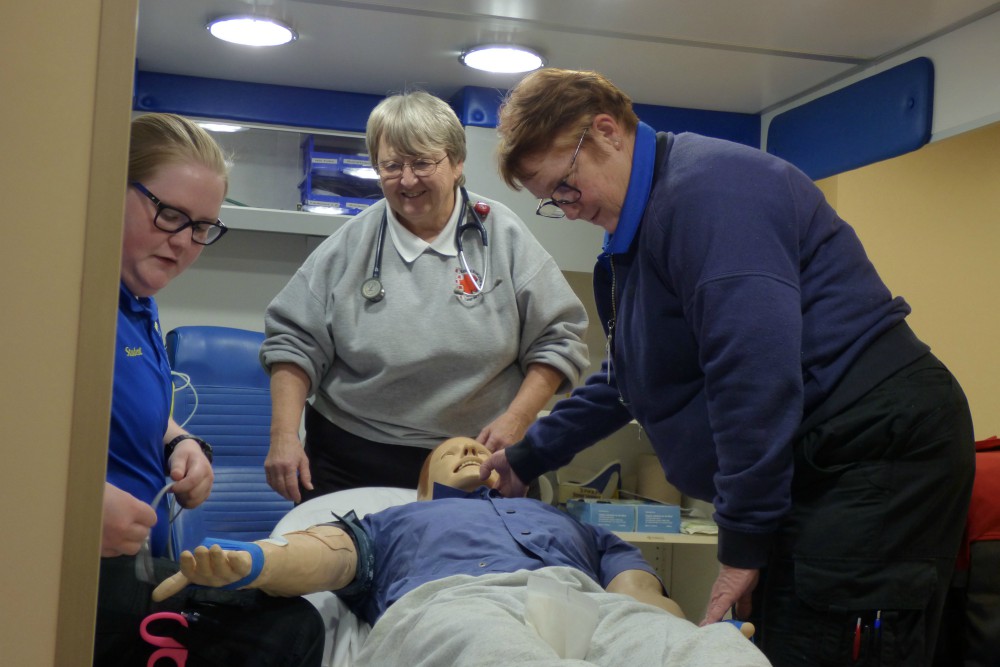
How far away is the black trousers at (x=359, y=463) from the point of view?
2434mm

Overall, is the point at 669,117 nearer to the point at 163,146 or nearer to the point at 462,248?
the point at 462,248

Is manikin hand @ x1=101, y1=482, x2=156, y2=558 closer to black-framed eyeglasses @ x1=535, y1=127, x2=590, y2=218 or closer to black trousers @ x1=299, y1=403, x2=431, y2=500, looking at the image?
black-framed eyeglasses @ x1=535, y1=127, x2=590, y2=218

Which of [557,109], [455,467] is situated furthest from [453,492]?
[557,109]

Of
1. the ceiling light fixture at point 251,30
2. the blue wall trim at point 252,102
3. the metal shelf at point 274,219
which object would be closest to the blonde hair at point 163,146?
the ceiling light fixture at point 251,30

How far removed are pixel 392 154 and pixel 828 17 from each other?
143 cm

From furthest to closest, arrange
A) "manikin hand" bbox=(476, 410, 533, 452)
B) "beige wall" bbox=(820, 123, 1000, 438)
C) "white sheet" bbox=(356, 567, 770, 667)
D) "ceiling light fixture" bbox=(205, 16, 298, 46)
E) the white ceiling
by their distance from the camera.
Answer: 1. "beige wall" bbox=(820, 123, 1000, 438)
2. "ceiling light fixture" bbox=(205, 16, 298, 46)
3. the white ceiling
4. "manikin hand" bbox=(476, 410, 533, 452)
5. "white sheet" bbox=(356, 567, 770, 667)

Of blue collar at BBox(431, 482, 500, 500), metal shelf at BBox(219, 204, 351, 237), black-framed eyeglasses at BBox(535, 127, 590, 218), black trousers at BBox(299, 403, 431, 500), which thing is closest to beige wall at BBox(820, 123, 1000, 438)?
metal shelf at BBox(219, 204, 351, 237)

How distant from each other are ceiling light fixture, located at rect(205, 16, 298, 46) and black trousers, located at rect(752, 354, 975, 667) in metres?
2.24

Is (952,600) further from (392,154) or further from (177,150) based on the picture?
(177,150)

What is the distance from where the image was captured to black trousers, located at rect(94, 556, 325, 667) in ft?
4.63

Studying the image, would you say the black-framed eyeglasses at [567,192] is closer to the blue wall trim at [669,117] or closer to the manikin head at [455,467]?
the manikin head at [455,467]

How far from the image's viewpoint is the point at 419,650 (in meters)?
1.46

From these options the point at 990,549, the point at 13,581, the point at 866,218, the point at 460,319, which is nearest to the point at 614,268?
the point at 460,319

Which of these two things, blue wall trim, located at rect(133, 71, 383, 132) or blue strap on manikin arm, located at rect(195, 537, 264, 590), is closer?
blue strap on manikin arm, located at rect(195, 537, 264, 590)
